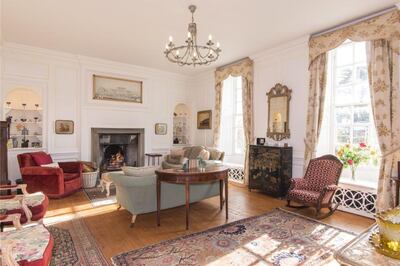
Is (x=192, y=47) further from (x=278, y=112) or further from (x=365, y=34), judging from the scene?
(x=365, y=34)

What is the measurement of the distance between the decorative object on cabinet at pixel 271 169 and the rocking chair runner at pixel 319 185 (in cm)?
56

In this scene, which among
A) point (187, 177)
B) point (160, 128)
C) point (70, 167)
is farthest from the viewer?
point (160, 128)

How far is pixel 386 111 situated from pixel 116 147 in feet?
22.4

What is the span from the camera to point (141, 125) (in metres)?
7.47

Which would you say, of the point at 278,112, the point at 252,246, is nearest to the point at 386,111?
the point at 278,112

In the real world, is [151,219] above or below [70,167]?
below

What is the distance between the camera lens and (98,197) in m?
5.05

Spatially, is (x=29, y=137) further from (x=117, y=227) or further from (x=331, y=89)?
(x=331, y=89)

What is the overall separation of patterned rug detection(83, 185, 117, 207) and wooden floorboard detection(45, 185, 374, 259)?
142 mm

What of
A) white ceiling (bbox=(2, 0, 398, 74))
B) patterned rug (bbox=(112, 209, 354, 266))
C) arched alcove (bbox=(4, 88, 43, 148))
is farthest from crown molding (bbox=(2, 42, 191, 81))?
patterned rug (bbox=(112, 209, 354, 266))

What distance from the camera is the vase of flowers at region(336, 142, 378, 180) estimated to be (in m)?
4.27

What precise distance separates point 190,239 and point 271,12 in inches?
151

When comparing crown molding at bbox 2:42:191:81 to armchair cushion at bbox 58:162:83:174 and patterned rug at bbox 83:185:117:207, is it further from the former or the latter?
patterned rug at bbox 83:185:117:207

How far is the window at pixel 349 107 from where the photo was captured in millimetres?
4371
